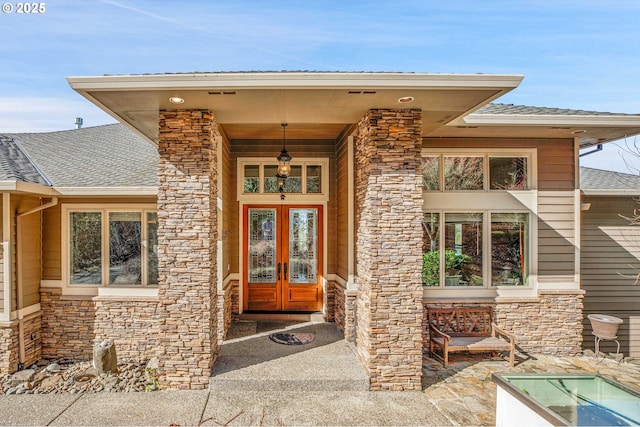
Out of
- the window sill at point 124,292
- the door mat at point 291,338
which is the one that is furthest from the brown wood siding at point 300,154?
the window sill at point 124,292

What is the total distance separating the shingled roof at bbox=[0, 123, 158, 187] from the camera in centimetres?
594

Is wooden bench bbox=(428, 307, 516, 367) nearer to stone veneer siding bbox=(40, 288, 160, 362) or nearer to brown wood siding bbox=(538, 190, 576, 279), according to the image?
brown wood siding bbox=(538, 190, 576, 279)

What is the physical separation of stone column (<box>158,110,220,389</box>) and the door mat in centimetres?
138

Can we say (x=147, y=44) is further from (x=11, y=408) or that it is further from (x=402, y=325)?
(x=402, y=325)

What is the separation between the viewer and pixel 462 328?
561 centimetres

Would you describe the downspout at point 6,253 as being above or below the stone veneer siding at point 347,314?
above

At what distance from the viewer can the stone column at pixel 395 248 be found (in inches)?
168

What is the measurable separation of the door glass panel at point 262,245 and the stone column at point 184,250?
94.3 inches

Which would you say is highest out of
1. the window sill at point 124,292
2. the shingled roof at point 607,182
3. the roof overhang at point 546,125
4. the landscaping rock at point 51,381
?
the roof overhang at point 546,125

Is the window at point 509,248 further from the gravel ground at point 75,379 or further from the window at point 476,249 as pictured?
the gravel ground at point 75,379

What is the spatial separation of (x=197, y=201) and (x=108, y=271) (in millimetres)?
3092

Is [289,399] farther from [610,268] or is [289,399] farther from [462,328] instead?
[610,268]

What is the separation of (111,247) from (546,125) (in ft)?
24.8

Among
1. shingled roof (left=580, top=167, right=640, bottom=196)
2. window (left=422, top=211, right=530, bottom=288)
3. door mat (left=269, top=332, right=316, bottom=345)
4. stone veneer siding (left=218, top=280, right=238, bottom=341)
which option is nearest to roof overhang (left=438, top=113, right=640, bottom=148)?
shingled roof (left=580, top=167, right=640, bottom=196)
